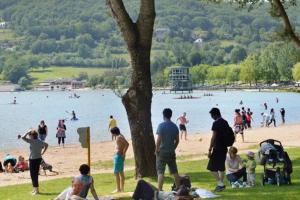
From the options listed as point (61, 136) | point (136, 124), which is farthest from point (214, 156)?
point (61, 136)

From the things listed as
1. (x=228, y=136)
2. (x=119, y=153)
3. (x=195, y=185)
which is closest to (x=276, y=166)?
(x=228, y=136)

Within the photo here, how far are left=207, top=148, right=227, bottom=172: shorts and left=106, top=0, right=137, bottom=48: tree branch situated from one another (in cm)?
427

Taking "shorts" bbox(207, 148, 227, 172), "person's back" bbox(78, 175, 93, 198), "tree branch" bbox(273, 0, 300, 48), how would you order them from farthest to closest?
"tree branch" bbox(273, 0, 300, 48)
"shorts" bbox(207, 148, 227, 172)
"person's back" bbox(78, 175, 93, 198)

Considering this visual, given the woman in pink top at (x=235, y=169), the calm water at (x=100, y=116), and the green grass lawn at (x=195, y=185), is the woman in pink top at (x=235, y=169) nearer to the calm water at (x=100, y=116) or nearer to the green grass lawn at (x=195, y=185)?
the green grass lawn at (x=195, y=185)

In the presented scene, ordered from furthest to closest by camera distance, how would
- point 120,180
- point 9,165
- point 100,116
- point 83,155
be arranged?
point 100,116, point 83,155, point 9,165, point 120,180

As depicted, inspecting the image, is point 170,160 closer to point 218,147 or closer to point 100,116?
point 218,147

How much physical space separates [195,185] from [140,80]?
3023 millimetres

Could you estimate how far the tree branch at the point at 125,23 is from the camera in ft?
52.2

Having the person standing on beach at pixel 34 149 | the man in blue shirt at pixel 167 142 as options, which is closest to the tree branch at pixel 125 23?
the person standing on beach at pixel 34 149

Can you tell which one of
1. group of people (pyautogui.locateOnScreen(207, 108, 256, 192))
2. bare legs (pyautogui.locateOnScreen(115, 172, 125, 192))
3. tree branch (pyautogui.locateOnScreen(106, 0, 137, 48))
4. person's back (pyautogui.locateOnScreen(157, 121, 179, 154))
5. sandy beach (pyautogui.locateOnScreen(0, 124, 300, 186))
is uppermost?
tree branch (pyautogui.locateOnScreen(106, 0, 137, 48))

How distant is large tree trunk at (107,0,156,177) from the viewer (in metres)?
16.0

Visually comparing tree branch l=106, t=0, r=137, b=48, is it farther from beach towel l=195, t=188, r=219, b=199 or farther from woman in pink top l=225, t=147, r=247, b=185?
beach towel l=195, t=188, r=219, b=199

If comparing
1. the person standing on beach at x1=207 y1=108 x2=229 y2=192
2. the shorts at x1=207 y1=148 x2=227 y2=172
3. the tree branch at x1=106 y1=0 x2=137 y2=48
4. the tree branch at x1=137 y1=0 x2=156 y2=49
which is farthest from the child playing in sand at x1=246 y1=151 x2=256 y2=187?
the tree branch at x1=106 y1=0 x2=137 y2=48

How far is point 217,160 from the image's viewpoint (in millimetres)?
13109
